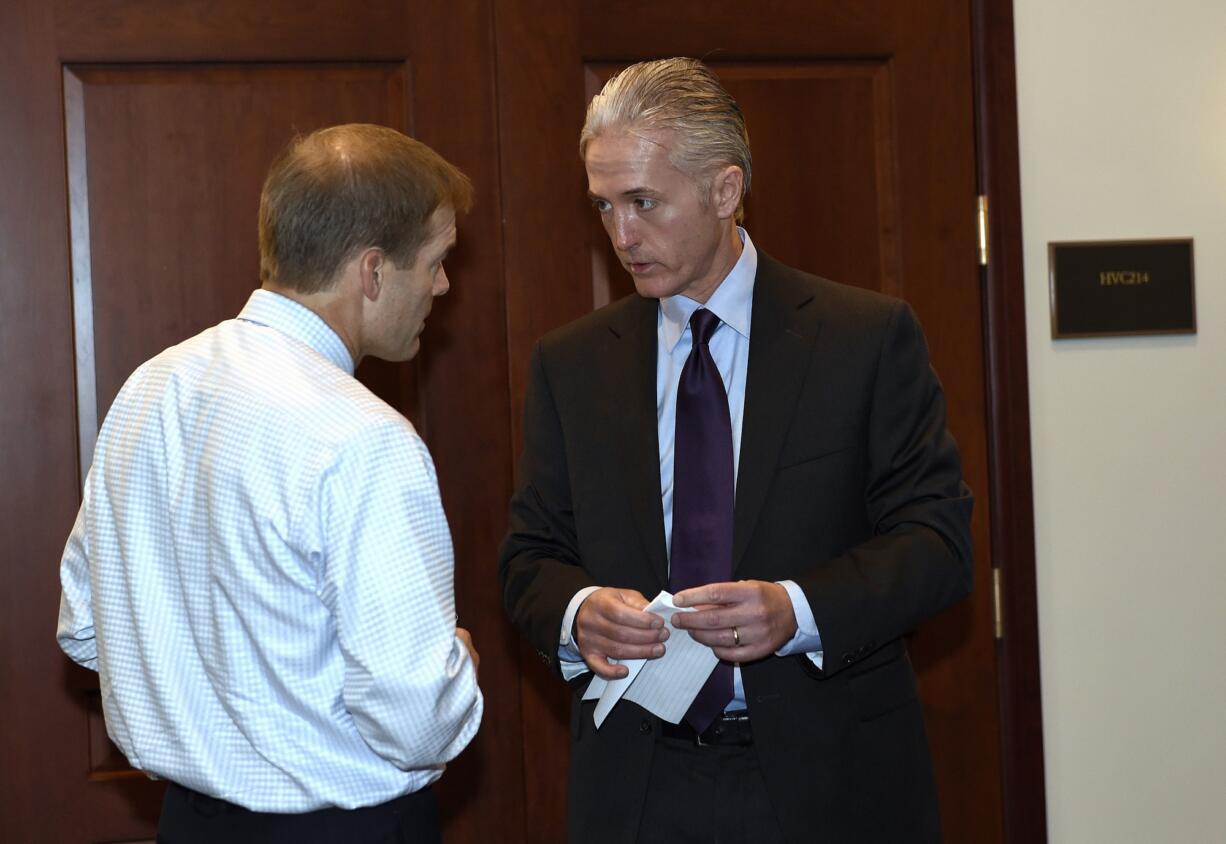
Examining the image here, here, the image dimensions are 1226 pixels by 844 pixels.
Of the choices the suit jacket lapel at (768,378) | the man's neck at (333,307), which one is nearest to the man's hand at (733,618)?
the suit jacket lapel at (768,378)

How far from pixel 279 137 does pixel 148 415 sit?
1249 millimetres

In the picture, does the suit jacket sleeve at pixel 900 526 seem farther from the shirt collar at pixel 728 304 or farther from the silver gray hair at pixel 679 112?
the silver gray hair at pixel 679 112

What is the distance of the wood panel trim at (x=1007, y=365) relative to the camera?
2916mm

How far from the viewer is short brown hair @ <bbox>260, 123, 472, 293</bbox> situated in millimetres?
1668

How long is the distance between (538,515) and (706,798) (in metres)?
0.55

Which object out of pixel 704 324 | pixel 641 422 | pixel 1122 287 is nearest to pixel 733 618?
pixel 641 422

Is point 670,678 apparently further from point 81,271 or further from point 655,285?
point 81,271

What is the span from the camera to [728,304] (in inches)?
84.6

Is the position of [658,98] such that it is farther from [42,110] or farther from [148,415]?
[42,110]

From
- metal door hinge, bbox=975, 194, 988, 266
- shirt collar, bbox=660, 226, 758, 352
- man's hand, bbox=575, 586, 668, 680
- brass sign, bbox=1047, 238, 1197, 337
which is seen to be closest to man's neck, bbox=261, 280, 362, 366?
man's hand, bbox=575, 586, 668, 680

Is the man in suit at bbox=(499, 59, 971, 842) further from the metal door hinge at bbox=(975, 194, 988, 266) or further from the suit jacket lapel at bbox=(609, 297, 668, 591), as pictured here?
the metal door hinge at bbox=(975, 194, 988, 266)

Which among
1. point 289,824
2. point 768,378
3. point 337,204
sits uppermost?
point 337,204

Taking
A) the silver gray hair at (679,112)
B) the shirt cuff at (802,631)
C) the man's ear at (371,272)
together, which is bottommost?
the shirt cuff at (802,631)

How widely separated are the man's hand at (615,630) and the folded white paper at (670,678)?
3 cm
